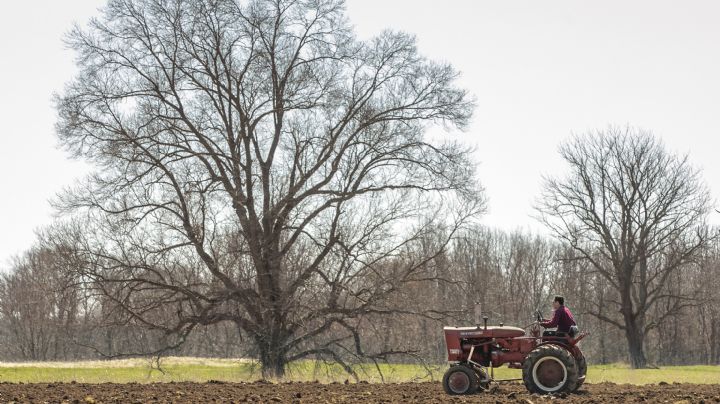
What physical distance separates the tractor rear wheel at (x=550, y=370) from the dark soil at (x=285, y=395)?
0.91ft

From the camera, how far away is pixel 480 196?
2553 centimetres

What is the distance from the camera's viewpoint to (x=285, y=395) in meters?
15.1

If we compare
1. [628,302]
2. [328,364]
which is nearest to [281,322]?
[328,364]

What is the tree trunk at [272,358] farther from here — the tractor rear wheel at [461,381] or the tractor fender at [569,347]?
the tractor fender at [569,347]

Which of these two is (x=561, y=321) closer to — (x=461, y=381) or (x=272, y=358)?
(x=461, y=381)

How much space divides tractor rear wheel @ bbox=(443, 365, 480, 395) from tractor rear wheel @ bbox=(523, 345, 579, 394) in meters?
1.18

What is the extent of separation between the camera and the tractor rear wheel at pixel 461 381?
52.6 feet

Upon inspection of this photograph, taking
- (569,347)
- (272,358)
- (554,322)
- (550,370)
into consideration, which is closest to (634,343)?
(272,358)

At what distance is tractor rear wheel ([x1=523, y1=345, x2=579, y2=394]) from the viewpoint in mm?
15016

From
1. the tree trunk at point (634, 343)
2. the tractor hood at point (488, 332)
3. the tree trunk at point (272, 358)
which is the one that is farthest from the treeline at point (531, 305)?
the tractor hood at point (488, 332)

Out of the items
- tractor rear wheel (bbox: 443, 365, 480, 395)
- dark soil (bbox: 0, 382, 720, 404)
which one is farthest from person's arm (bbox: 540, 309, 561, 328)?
tractor rear wheel (bbox: 443, 365, 480, 395)

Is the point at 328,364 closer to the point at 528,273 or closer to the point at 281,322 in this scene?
the point at 281,322

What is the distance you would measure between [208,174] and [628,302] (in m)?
22.5

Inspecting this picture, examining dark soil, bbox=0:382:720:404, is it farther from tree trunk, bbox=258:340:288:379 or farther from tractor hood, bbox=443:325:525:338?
tree trunk, bbox=258:340:288:379
